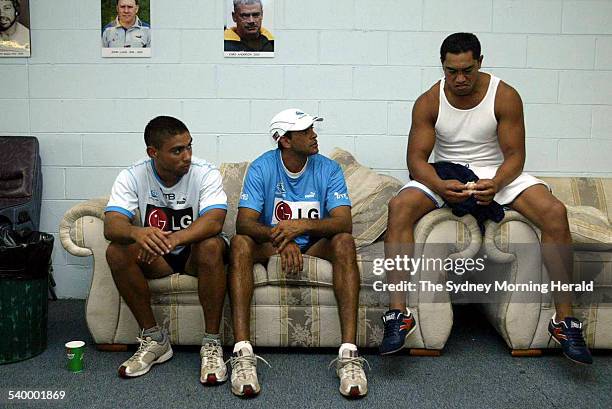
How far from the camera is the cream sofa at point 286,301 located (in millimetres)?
2775

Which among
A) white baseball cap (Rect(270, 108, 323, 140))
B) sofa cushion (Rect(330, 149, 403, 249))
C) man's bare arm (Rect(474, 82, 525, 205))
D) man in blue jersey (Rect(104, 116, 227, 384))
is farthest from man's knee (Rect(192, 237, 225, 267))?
man's bare arm (Rect(474, 82, 525, 205))

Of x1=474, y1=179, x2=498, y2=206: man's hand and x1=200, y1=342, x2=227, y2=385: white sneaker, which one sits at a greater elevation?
x1=474, y1=179, x2=498, y2=206: man's hand

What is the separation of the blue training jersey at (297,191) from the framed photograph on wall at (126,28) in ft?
3.97

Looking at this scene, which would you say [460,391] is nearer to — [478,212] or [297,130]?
[478,212]

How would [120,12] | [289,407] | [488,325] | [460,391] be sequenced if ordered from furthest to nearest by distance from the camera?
[120,12] → [488,325] → [460,391] → [289,407]

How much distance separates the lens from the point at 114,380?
2.55m

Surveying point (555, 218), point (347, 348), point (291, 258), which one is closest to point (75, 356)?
point (291, 258)

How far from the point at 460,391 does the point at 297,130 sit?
4.11 feet

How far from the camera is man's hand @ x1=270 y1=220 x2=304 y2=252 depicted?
271 centimetres

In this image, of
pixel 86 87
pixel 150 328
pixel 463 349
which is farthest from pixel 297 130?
pixel 86 87

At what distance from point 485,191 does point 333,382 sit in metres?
1.01

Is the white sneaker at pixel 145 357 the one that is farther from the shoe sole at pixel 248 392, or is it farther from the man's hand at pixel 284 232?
the man's hand at pixel 284 232

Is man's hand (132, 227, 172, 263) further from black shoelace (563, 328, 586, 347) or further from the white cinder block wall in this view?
black shoelace (563, 328, 586, 347)

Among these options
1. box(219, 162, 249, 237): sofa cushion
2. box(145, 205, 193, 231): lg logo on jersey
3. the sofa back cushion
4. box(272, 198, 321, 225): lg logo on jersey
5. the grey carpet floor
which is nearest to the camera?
the grey carpet floor
